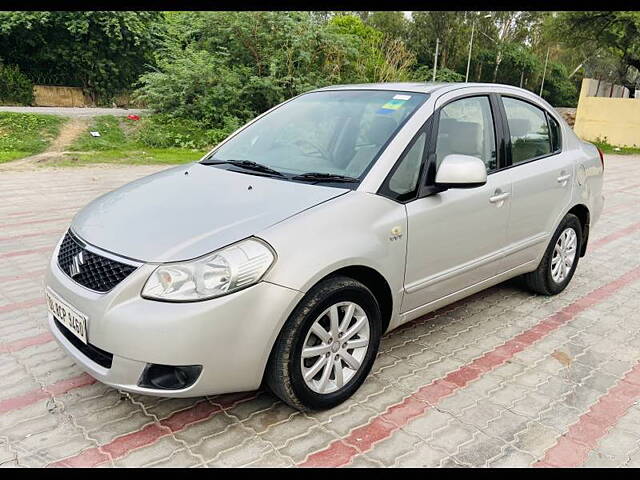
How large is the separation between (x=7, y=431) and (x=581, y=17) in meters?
23.0

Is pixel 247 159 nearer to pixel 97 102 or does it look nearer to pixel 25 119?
pixel 25 119

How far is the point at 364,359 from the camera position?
295 cm

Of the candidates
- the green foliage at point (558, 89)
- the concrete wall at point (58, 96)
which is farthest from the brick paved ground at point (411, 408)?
the green foliage at point (558, 89)

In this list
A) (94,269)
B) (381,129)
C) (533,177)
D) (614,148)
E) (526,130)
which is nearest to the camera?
(94,269)

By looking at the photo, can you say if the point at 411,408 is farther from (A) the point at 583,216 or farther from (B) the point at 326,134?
(A) the point at 583,216

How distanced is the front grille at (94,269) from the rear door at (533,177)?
2588mm

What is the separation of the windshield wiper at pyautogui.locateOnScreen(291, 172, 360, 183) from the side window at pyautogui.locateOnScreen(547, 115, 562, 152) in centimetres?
217

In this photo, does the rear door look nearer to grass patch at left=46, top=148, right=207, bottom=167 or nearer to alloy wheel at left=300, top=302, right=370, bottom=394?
alloy wheel at left=300, top=302, right=370, bottom=394

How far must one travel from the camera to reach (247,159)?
3.53m

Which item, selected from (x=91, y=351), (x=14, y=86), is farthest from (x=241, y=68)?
(x=91, y=351)

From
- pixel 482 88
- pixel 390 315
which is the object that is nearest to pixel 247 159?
pixel 390 315

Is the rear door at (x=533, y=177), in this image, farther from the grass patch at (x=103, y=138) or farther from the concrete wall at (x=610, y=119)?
the concrete wall at (x=610, y=119)

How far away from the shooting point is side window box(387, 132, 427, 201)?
302 cm

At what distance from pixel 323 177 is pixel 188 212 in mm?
783
